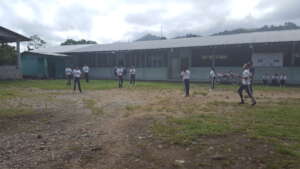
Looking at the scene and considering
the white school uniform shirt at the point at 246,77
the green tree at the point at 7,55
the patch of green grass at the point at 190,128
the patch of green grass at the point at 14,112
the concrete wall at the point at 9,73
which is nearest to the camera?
the patch of green grass at the point at 190,128

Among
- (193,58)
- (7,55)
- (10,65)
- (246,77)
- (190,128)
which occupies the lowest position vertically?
Answer: (190,128)

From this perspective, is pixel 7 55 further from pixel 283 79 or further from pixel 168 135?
pixel 283 79

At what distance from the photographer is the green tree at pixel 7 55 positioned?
21047 millimetres

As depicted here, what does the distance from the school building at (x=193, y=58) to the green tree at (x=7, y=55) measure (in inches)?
71.1

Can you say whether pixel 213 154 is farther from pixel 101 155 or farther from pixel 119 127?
pixel 119 127

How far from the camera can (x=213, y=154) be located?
12.5 ft

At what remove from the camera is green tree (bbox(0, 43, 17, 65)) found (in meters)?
21.0

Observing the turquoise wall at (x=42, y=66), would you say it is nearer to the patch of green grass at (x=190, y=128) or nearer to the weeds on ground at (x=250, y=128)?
the patch of green grass at (x=190, y=128)

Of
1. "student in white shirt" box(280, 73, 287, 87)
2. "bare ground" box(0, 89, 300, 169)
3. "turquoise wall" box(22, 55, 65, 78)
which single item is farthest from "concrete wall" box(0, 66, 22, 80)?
"student in white shirt" box(280, 73, 287, 87)

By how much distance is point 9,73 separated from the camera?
68.2 ft

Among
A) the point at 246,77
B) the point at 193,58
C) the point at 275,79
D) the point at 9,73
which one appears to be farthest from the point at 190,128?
the point at 9,73

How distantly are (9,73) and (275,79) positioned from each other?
74.6 ft

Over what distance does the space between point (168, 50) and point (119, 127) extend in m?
17.7

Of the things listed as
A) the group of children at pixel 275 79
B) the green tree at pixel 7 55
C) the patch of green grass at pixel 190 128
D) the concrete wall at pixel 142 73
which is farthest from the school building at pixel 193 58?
the patch of green grass at pixel 190 128
